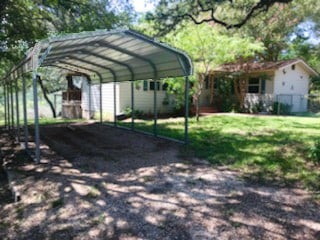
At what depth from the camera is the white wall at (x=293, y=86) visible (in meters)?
19.0

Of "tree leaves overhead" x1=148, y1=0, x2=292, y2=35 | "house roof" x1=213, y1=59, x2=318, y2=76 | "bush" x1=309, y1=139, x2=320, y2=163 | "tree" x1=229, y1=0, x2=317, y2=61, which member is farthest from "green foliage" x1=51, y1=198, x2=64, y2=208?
"tree" x1=229, y1=0, x2=317, y2=61

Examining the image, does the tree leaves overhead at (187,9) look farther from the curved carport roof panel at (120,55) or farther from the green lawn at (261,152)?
the green lawn at (261,152)

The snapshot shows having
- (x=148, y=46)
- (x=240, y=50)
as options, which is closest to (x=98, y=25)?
(x=148, y=46)

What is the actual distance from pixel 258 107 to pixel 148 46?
12733 mm

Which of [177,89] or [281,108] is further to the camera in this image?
[281,108]

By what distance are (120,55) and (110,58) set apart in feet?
2.77

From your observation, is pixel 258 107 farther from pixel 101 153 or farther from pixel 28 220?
pixel 28 220

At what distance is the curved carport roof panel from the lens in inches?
265

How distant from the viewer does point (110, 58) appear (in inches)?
408

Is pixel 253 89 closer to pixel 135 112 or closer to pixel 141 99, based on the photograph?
pixel 141 99

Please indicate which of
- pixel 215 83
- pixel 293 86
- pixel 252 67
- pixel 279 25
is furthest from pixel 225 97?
pixel 279 25

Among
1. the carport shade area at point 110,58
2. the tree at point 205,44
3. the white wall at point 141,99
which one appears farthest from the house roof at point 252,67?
the carport shade area at point 110,58

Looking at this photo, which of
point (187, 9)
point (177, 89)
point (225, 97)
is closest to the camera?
point (187, 9)

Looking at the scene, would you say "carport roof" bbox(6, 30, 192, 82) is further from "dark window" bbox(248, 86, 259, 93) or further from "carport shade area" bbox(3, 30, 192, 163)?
"dark window" bbox(248, 86, 259, 93)
